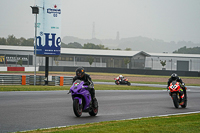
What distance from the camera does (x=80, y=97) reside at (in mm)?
10117

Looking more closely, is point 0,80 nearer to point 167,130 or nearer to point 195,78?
point 167,130

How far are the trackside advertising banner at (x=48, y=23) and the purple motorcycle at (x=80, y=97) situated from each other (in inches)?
746

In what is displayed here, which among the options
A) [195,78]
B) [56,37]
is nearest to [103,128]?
[56,37]

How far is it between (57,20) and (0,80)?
727 cm

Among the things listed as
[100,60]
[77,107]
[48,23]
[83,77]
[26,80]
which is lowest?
[26,80]

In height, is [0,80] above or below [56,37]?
below

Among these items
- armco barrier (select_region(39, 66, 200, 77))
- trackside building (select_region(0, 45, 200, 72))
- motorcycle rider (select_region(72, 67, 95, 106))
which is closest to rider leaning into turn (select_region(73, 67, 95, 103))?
motorcycle rider (select_region(72, 67, 95, 106))

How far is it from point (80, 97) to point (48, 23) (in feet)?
63.9

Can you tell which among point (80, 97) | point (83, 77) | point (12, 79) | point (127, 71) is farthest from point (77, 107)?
point (127, 71)

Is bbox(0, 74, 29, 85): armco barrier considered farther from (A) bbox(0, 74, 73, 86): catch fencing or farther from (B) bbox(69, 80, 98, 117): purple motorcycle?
(B) bbox(69, 80, 98, 117): purple motorcycle

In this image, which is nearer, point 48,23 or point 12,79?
point 48,23

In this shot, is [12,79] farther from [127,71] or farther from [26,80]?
[127,71]

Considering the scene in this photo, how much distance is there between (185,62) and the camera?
Result: 83750 mm

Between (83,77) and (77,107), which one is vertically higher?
(83,77)
